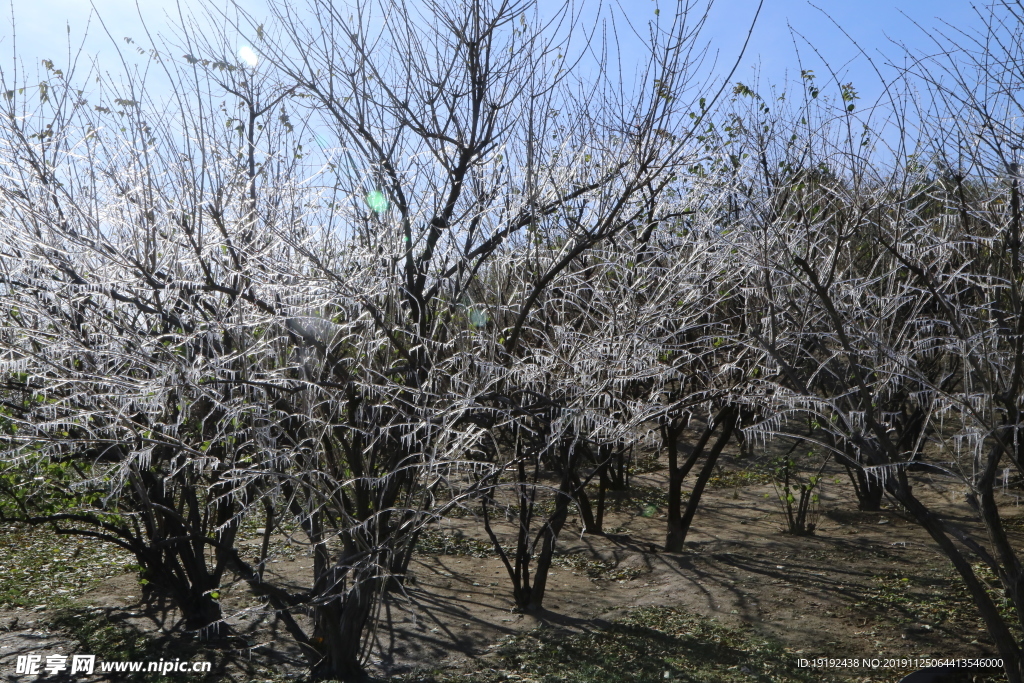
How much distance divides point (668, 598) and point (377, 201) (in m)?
4.26

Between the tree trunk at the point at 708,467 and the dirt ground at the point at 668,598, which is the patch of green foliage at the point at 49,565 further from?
the tree trunk at the point at 708,467

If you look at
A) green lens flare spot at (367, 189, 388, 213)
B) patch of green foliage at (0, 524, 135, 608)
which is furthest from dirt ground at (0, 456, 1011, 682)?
green lens flare spot at (367, 189, 388, 213)

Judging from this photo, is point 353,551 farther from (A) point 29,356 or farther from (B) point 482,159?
(B) point 482,159

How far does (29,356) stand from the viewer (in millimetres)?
4660

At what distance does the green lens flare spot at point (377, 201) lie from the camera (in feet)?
16.8

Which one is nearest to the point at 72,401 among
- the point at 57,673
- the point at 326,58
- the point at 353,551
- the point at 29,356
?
the point at 29,356

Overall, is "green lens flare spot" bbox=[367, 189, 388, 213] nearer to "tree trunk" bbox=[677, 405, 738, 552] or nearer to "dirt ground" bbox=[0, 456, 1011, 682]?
"dirt ground" bbox=[0, 456, 1011, 682]

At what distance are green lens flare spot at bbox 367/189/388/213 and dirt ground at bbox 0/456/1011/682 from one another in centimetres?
212

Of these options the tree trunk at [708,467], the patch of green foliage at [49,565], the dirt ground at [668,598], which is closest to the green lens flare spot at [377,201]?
the dirt ground at [668,598]

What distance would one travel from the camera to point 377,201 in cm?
516

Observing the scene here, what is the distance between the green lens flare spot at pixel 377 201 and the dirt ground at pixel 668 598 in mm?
2119

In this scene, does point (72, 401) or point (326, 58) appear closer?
point (326, 58)

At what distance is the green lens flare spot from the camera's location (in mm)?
5133

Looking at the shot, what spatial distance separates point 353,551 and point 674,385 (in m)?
4.29
